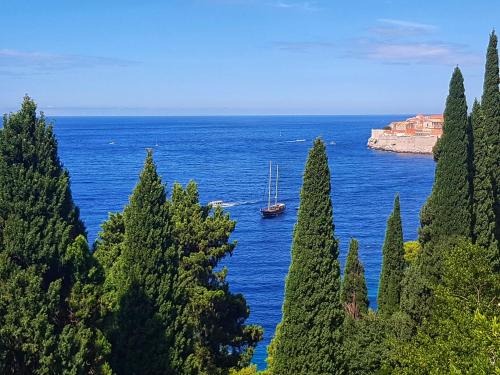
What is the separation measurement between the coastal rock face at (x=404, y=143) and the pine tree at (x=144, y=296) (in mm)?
125368

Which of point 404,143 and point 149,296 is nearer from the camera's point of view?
point 149,296

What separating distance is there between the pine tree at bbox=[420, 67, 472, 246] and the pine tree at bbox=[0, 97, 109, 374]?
14.2 m

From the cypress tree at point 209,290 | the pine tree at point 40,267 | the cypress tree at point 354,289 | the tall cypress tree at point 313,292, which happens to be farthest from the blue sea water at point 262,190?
the cypress tree at point 354,289

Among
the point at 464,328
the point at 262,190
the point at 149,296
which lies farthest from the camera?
the point at 262,190

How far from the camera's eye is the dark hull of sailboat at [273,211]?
6800cm

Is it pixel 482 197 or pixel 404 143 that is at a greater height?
pixel 482 197

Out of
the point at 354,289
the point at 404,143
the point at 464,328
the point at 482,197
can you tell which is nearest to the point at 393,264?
the point at 354,289

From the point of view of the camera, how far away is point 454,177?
21281mm

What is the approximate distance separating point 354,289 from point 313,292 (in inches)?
446

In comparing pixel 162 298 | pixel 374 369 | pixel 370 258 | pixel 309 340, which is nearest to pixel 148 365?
pixel 162 298

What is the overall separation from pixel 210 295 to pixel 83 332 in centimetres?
743

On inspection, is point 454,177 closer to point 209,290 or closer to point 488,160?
point 488,160

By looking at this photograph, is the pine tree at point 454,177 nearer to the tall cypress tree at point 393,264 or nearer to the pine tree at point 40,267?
the tall cypress tree at point 393,264

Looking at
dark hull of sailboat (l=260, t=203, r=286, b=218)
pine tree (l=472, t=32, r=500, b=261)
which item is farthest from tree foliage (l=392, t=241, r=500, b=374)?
dark hull of sailboat (l=260, t=203, r=286, b=218)
